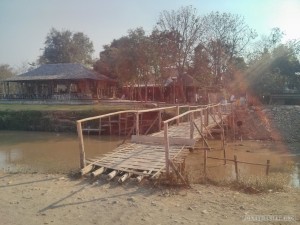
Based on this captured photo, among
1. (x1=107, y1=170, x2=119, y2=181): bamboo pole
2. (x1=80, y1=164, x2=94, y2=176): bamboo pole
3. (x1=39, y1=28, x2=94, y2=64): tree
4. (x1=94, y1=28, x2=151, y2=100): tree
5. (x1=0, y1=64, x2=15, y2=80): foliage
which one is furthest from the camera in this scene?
(x1=0, y1=64, x2=15, y2=80): foliage

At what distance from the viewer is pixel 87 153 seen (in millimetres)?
18672

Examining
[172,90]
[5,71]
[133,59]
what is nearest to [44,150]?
[133,59]

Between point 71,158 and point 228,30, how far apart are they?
1097 inches

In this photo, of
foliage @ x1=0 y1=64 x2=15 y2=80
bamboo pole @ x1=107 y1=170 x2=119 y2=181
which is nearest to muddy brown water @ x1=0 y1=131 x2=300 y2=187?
bamboo pole @ x1=107 y1=170 x2=119 y2=181

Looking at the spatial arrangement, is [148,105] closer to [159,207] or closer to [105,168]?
[105,168]

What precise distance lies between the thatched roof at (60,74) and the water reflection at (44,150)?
1077 centimetres

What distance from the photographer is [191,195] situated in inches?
291

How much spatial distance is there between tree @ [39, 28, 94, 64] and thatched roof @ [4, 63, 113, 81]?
16.1 metres

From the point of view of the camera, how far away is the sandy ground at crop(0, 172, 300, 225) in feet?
20.1

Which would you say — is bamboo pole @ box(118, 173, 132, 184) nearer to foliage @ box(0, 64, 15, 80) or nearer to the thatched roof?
the thatched roof

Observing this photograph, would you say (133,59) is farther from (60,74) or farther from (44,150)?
(44,150)

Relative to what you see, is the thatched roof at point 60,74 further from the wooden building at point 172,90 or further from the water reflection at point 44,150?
the water reflection at point 44,150

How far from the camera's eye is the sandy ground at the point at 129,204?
20.1 ft

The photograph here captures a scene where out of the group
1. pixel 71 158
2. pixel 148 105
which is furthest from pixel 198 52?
pixel 71 158
